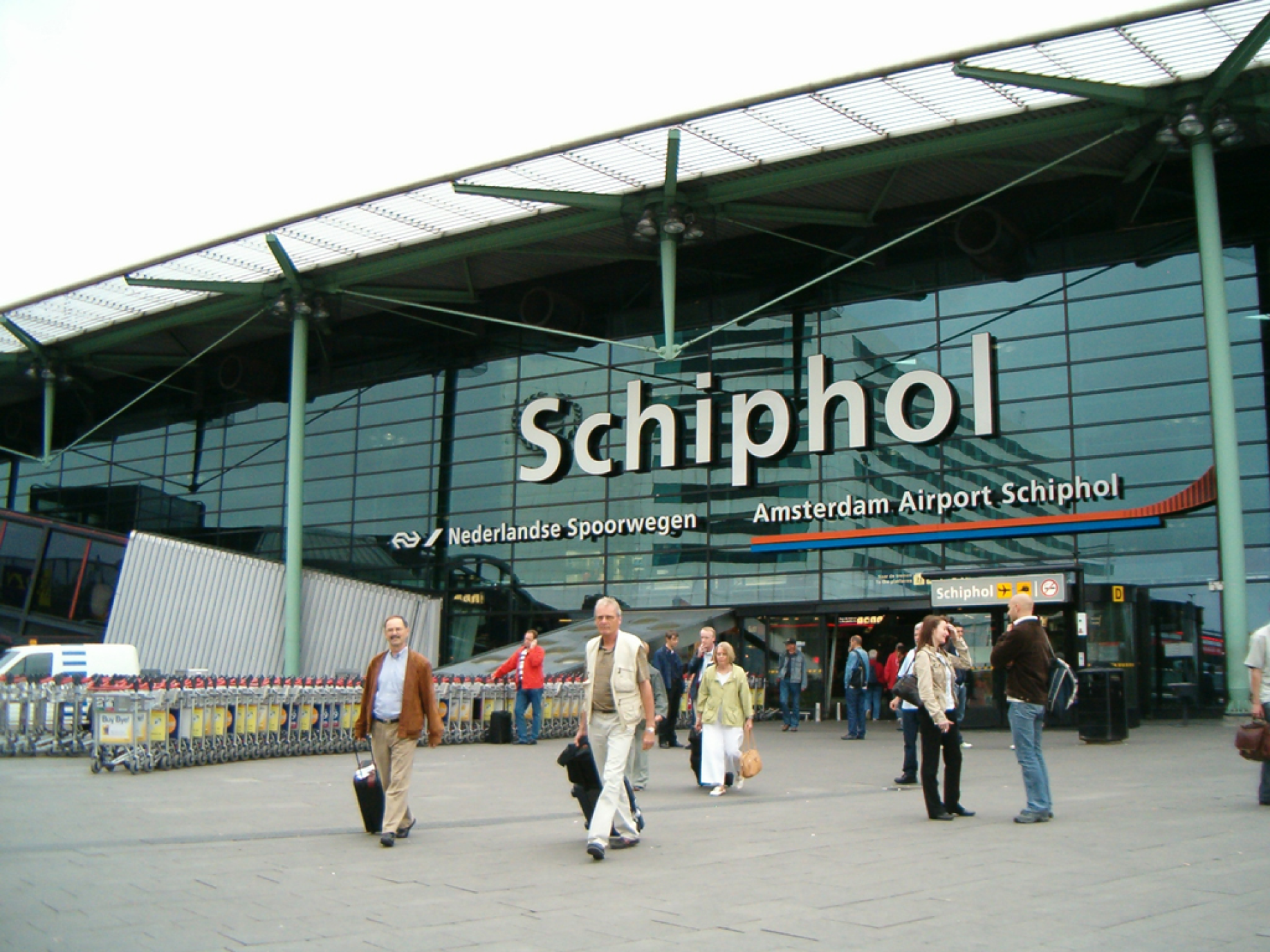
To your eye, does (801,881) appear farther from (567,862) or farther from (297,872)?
(297,872)

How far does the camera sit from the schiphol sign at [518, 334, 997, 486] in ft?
86.5

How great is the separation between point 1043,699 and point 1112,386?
17514mm

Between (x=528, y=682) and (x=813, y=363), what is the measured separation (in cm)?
1250

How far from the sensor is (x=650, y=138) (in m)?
23.9

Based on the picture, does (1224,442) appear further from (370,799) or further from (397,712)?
(370,799)

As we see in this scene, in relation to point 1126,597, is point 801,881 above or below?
below

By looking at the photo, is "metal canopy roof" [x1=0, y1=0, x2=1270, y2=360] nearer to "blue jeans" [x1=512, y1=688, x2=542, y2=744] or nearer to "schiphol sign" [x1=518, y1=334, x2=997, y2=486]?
"schiphol sign" [x1=518, y1=334, x2=997, y2=486]

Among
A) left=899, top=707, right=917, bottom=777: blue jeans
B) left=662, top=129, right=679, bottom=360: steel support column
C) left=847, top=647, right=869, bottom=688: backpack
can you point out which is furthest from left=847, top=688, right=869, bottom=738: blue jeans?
left=662, top=129, right=679, bottom=360: steel support column

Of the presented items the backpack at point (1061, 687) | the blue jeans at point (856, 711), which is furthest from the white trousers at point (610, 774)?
the blue jeans at point (856, 711)

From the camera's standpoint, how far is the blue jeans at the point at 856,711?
20.0 m

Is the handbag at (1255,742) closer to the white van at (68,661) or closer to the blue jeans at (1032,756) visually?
the blue jeans at (1032,756)

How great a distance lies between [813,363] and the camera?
92.8ft

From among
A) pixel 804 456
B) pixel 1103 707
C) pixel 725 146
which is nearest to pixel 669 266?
pixel 725 146

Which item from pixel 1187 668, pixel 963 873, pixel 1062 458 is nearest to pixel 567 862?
pixel 963 873
